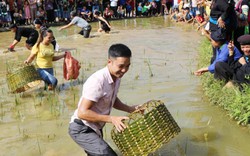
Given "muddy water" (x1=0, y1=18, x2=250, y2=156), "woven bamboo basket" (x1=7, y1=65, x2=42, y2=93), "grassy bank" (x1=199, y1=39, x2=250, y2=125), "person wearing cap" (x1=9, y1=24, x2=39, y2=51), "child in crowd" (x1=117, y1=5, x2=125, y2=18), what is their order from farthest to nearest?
"child in crowd" (x1=117, y1=5, x2=125, y2=18) < "person wearing cap" (x1=9, y1=24, x2=39, y2=51) < "woven bamboo basket" (x1=7, y1=65, x2=42, y2=93) < "grassy bank" (x1=199, y1=39, x2=250, y2=125) < "muddy water" (x1=0, y1=18, x2=250, y2=156)

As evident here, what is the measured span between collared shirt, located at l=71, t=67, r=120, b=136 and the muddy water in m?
1.05

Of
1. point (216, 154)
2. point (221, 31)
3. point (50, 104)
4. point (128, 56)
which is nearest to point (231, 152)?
point (216, 154)

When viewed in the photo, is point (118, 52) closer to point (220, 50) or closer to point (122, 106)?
point (122, 106)

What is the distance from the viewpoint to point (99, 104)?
341 cm

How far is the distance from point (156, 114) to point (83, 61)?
628 cm

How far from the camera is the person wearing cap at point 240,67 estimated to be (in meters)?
5.03

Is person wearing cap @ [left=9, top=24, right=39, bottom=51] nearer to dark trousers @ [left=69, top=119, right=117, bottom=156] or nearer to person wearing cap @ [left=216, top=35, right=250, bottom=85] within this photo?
person wearing cap @ [left=216, top=35, right=250, bottom=85]

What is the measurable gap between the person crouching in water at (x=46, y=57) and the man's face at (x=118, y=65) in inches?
143

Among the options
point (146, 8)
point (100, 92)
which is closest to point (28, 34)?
point (100, 92)

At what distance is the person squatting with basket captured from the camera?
10.6 ft

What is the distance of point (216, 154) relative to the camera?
4.13 metres

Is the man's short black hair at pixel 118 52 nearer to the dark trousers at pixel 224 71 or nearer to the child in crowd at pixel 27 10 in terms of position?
the dark trousers at pixel 224 71

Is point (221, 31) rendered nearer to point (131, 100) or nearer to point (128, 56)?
point (131, 100)

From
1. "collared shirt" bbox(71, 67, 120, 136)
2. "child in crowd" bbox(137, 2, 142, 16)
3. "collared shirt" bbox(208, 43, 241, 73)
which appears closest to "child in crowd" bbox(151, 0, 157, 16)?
"child in crowd" bbox(137, 2, 142, 16)
